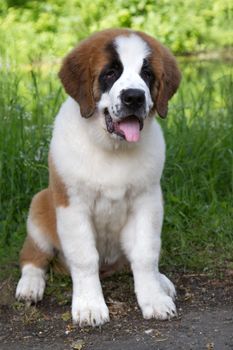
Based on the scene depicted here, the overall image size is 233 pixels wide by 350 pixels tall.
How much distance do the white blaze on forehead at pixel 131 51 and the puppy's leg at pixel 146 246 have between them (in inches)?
30.5

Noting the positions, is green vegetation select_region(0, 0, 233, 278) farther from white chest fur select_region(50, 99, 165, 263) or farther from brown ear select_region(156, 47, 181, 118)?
brown ear select_region(156, 47, 181, 118)

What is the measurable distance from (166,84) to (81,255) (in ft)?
3.68

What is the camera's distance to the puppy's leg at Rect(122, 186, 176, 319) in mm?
4578

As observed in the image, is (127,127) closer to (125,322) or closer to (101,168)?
(101,168)

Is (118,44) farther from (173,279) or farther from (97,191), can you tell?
(173,279)

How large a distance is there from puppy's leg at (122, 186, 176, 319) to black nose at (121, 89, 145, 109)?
0.62m

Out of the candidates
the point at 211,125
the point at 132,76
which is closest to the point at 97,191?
the point at 132,76

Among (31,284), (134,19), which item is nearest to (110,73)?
(31,284)

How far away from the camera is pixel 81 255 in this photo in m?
4.55

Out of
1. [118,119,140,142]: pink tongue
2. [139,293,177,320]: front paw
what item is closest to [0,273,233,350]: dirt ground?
[139,293,177,320]: front paw

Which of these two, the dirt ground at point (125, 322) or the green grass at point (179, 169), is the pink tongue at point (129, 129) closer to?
the dirt ground at point (125, 322)

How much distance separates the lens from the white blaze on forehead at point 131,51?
4379 millimetres

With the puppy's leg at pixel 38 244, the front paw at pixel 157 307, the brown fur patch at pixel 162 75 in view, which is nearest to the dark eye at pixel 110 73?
the brown fur patch at pixel 162 75

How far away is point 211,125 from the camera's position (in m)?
6.76
